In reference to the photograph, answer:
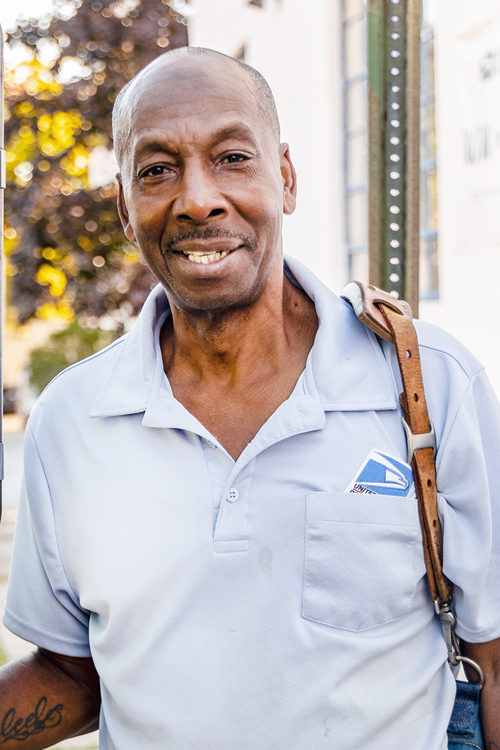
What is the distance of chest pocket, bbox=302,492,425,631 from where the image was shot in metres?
1.48

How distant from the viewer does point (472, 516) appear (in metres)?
1.53

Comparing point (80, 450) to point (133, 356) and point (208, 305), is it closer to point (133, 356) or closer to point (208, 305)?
point (133, 356)

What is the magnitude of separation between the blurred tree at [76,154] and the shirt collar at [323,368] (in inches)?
327

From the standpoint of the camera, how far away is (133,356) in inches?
70.6

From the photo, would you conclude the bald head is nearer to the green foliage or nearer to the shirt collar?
the shirt collar

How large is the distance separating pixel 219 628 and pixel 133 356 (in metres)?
0.66

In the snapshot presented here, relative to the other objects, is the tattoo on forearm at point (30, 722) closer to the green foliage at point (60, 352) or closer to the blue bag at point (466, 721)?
the blue bag at point (466, 721)

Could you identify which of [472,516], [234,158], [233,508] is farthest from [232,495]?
[234,158]

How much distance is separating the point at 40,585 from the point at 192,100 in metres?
1.11

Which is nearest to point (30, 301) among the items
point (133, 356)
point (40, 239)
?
point (40, 239)

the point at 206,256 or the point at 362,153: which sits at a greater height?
the point at 362,153

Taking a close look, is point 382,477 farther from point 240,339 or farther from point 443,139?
point 443,139

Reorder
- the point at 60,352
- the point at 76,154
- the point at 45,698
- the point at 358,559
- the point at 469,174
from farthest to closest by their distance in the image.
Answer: the point at 60,352, the point at 76,154, the point at 469,174, the point at 45,698, the point at 358,559

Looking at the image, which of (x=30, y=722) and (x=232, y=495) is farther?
(x=30, y=722)
